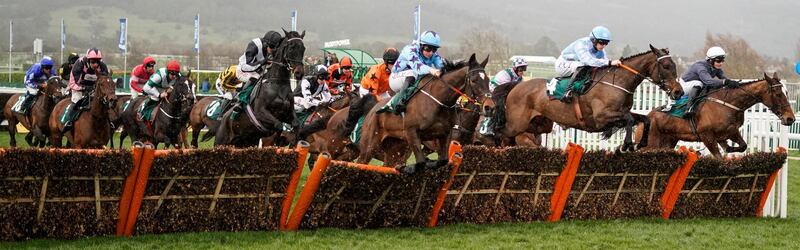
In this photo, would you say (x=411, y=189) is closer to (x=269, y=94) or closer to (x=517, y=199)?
(x=517, y=199)

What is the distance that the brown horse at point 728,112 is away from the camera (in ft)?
44.8

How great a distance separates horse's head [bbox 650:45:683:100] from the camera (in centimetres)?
1219

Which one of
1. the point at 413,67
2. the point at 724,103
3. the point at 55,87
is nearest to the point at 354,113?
the point at 413,67

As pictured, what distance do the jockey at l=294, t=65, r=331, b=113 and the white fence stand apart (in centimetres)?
363

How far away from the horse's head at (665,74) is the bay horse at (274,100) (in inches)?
158

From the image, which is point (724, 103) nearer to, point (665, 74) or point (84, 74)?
point (665, 74)

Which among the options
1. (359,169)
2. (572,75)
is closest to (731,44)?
(572,75)

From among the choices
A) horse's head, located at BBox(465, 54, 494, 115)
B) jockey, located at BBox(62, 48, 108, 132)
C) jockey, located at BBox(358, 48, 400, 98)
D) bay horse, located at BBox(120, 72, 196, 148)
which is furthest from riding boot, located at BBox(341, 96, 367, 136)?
jockey, located at BBox(62, 48, 108, 132)

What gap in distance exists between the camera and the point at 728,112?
Answer: 13977 millimetres

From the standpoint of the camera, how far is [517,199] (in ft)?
35.6

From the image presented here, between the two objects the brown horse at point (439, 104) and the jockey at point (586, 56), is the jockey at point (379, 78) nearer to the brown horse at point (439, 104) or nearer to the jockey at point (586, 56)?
the brown horse at point (439, 104)

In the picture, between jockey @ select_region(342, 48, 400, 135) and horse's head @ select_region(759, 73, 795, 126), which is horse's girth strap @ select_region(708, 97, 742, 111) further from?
jockey @ select_region(342, 48, 400, 135)

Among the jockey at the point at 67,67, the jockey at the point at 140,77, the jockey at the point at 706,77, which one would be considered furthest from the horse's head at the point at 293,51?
the jockey at the point at 67,67

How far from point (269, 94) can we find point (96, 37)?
86.6 m
